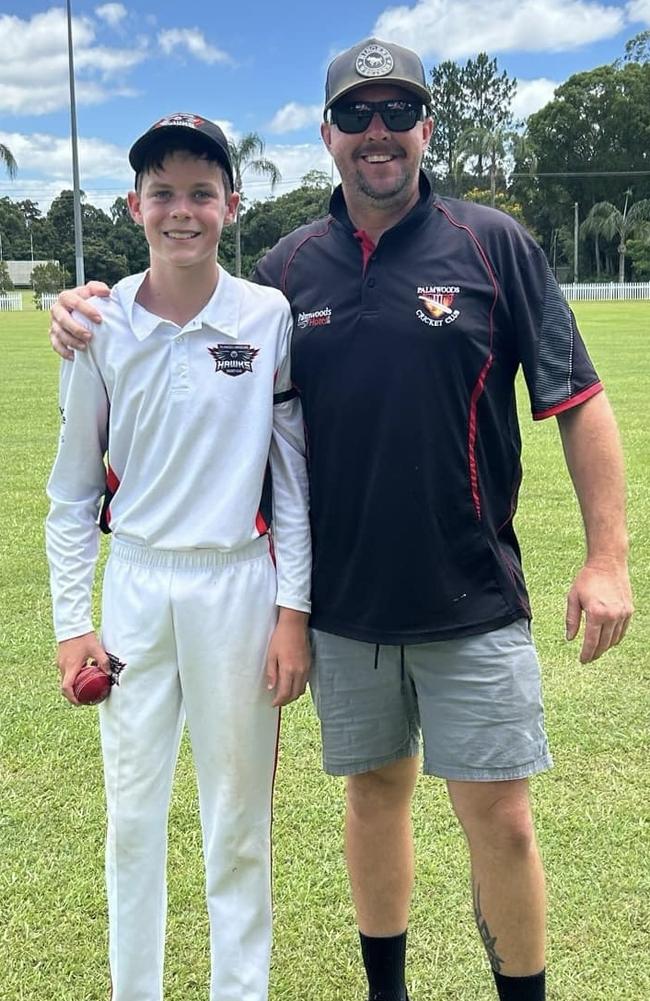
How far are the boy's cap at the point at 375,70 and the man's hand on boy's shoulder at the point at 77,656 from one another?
1450mm

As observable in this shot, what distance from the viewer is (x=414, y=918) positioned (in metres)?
2.86

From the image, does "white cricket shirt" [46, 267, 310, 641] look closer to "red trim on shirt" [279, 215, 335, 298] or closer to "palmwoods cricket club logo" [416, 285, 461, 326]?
"red trim on shirt" [279, 215, 335, 298]

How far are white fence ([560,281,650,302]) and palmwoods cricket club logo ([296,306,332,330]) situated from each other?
176 ft

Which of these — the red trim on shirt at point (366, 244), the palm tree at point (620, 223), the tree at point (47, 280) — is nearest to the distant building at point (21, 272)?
the tree at point (47, 280)

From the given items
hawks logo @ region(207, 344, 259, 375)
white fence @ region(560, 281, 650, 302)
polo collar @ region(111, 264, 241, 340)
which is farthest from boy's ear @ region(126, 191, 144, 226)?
white fence @ region(560, 281, 650, 302)

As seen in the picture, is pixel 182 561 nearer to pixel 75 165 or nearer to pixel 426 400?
pixel 426 400

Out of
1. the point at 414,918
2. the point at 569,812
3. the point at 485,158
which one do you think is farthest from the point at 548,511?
the point at 485,158

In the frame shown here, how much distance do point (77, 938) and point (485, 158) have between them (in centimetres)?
6413

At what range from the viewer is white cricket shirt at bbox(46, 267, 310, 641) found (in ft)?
7.29

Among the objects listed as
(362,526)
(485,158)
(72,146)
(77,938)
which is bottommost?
(77,938)

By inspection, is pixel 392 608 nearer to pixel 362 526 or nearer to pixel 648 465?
pixel 362 526

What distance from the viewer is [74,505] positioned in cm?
231

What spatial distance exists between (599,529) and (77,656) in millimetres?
1307

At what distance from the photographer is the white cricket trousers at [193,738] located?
2.22 meters
